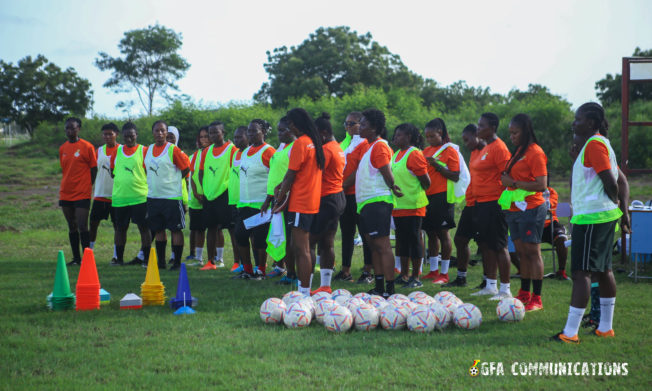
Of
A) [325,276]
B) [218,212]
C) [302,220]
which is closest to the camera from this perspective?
[302,220]

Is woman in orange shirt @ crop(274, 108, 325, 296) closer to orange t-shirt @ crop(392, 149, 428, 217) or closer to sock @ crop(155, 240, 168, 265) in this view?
orange t-shirt @ crop(392, 149, 428, 217)

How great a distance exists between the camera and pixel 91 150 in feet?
35.0

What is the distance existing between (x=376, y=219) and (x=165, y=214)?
14.2 ft

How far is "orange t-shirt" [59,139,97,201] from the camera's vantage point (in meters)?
10.5

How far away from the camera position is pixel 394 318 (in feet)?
19.8

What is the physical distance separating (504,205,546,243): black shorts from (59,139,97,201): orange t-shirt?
743 cm

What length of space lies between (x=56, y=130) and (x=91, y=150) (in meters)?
27.7

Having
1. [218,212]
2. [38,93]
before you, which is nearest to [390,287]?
[218,212]

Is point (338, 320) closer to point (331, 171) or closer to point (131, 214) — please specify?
point (331, 171)

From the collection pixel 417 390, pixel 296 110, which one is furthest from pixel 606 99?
pixel 417 390

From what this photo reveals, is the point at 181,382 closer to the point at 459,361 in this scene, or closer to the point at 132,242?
the point at 459,361

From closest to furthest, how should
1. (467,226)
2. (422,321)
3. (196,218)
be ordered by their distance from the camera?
1. (422,321)
2. (467,226)
3. (196,218)

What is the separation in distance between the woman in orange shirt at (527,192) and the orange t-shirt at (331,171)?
2015mm

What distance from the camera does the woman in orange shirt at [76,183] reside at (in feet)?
34.5
